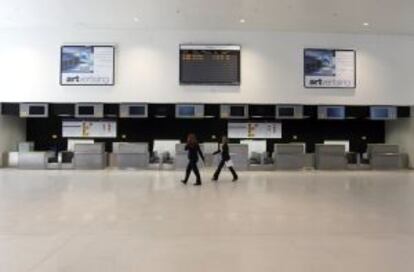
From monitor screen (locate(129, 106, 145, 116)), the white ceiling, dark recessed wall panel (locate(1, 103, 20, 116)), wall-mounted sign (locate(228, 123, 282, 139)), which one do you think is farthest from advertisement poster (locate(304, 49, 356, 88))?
dark recessed wall panel (locate(1, 103, 20, 116))

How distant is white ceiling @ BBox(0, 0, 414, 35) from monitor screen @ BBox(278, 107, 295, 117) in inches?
142

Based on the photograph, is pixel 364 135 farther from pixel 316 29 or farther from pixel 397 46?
pixel 316 29

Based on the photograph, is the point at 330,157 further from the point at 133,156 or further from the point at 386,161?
the point at 133,156

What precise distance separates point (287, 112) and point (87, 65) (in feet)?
30.6

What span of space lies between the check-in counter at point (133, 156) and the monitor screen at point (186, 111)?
2202 mm

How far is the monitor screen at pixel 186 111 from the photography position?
20.5 metres

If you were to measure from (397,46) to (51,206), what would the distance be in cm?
1752

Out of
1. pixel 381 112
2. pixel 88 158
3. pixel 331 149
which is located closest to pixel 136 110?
pixel 88 158

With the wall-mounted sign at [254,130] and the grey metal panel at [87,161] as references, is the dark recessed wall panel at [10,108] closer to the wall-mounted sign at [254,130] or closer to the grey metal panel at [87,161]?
the grey metal panel at [87,161]

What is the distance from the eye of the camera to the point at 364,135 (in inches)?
902

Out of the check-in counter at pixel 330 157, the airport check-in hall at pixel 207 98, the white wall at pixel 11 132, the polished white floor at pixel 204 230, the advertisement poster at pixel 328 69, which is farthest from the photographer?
the check-in counter at pixel 330 157

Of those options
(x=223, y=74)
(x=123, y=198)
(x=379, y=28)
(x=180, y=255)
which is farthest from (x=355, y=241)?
(x=379, y=28)

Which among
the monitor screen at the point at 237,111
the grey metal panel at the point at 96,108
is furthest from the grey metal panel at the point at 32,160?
the monitor screen at the point at 237,111

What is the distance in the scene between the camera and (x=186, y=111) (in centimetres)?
2056
